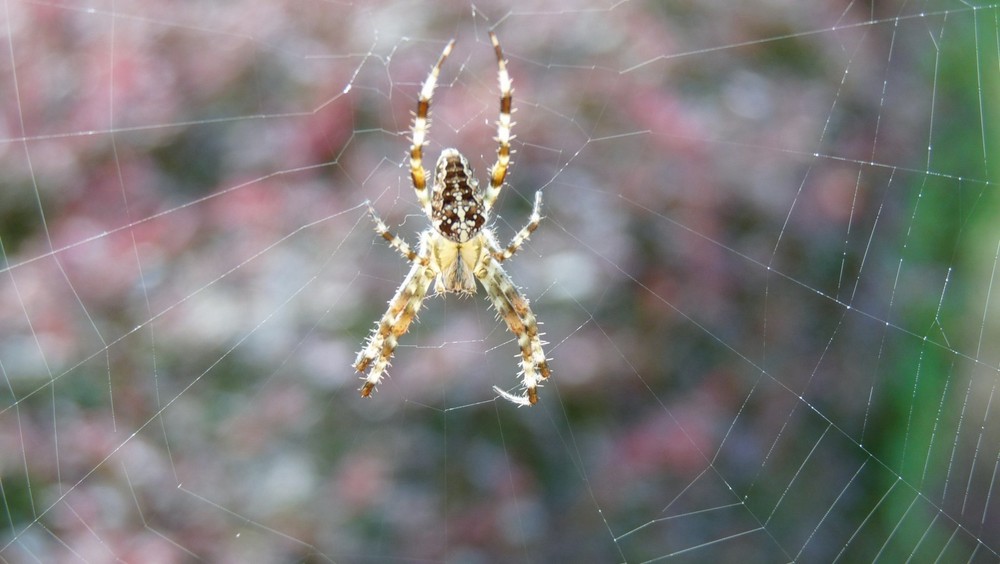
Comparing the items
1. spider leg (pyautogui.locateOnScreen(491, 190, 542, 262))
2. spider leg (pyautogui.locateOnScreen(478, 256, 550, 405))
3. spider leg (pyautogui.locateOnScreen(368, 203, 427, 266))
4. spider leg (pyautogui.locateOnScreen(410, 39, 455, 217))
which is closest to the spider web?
spider leg (pyautogui.locateOnScreen(478, 256, 550, 405))

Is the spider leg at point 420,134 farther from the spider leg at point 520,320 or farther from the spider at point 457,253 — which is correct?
the spider leg at point 520,320

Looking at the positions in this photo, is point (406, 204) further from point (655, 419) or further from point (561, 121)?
point (655, 419)

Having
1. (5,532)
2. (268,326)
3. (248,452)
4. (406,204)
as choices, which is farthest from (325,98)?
(5,532)

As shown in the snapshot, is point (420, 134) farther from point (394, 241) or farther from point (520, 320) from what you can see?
point (520, 320)

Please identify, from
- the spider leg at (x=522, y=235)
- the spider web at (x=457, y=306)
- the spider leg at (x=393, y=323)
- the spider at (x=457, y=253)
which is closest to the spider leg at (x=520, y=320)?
the spider at (x=457, y=253)

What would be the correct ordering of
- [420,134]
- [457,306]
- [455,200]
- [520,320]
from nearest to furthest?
[420,134] → [455,200] → [520,320] → [457,306]

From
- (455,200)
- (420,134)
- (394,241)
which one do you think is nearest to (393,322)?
(394,241)

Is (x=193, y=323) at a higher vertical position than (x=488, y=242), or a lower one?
lower
